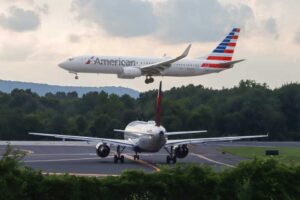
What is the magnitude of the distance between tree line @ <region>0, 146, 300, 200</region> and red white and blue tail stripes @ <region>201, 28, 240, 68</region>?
7487cm

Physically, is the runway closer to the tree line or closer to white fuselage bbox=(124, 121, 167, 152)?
white fuselage bbox=(124, 121, 167, 152)

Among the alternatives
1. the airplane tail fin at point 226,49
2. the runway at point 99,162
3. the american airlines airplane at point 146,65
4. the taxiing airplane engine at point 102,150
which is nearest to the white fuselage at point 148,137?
the runway at point 99,162

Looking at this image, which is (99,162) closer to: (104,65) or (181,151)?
(181,151)

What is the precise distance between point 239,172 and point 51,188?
426 cm

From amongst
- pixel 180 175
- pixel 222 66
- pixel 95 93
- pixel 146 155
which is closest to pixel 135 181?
pixel 180 175

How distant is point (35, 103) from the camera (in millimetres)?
152250

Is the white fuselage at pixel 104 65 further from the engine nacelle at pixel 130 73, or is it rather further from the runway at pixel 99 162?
the runway at pixel 99 162

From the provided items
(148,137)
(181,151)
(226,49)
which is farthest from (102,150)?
(226,49)

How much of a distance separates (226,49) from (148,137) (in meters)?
54.8

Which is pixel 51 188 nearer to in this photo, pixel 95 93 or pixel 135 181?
pixel 135 181

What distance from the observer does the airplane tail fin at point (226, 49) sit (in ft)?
322

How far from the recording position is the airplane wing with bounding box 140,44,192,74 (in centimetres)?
8531

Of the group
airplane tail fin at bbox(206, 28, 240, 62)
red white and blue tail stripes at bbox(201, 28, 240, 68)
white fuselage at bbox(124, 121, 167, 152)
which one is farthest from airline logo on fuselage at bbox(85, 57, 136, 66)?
white fuselage at bbox(124, 121, 167, 152)

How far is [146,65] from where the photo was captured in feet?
286
